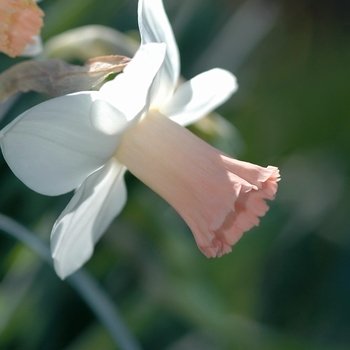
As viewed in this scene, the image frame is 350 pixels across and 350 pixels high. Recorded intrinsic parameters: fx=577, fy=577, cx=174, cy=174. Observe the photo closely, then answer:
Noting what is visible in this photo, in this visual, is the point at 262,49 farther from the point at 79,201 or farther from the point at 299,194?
the point at 79,201

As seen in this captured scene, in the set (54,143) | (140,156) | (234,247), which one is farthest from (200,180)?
(234,247)

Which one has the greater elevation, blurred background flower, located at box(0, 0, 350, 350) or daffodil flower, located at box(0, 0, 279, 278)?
daffodil flower, located at box(0, 0, 279, 278)

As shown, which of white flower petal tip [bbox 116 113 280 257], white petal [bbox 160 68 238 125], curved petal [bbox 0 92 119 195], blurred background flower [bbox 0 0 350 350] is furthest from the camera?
blurred background flower [bbox 0 0 350 350]

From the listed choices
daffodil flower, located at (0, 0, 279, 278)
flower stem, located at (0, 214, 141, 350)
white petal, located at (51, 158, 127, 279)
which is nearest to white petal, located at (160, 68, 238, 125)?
daffodil flower, located at (0, 0, 279, 278)

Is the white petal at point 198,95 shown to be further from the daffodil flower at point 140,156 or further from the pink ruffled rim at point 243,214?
the pink ruffled rim at point 243,214

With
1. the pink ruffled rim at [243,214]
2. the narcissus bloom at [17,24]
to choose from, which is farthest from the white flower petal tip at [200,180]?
the narcissus bloom at [17,24]

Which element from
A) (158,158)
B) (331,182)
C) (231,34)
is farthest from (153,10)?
(331,182)

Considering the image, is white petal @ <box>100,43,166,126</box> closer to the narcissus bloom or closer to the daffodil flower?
the daffodil flower
